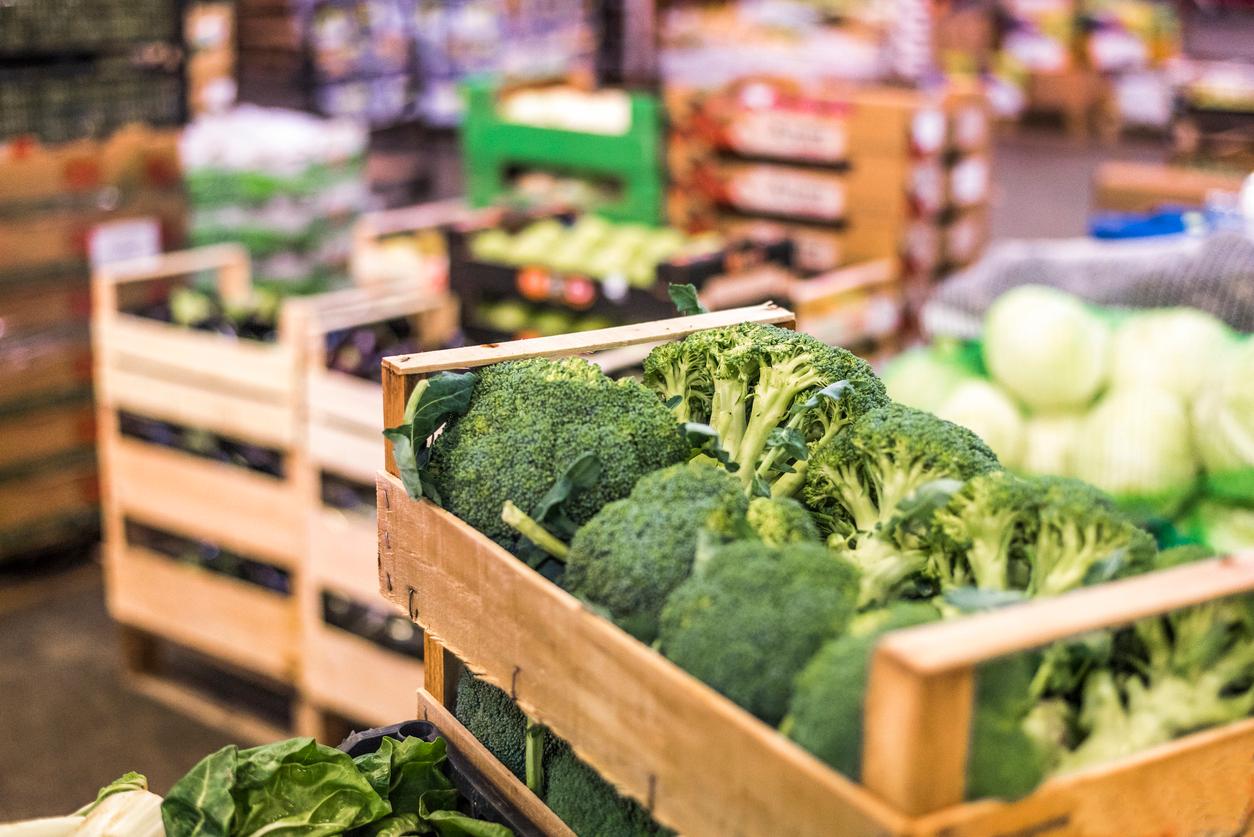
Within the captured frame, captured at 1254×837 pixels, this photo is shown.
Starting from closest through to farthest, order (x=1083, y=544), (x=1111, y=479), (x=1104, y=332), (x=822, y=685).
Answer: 1. (x=822, y=685)
2. (x=1083, y=544)
3. (x=1111, y=479)
4. (x=1104, y=332)

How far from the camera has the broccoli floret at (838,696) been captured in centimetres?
94

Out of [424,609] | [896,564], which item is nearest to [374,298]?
[424,609]

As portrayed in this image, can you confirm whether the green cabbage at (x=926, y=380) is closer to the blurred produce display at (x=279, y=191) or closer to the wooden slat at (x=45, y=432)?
the wooden slat at (x=45, y=432)

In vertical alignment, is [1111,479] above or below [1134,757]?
below

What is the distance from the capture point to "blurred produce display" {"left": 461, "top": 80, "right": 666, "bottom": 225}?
16.1 ft

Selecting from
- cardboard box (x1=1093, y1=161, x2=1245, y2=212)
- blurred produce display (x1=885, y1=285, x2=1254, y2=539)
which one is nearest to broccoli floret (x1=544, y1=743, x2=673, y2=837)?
blurred produce display (x1=885, y1=285, x2=1254, y2=539)

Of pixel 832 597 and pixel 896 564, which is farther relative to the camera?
pixel 896 564

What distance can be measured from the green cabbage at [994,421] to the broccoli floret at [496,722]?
1336 mm

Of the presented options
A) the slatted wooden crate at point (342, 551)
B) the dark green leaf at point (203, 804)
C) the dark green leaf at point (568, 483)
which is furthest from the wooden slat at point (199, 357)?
the dark green leaf at point (568, 483)

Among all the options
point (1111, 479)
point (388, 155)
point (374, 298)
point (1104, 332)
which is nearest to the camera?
point (1111, 479)

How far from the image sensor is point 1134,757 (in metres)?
1.01

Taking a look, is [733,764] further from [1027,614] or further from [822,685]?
[1027,614]

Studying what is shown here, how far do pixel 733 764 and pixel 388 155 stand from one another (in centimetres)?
749

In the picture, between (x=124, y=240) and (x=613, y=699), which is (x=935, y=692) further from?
(x=124, y=240)
